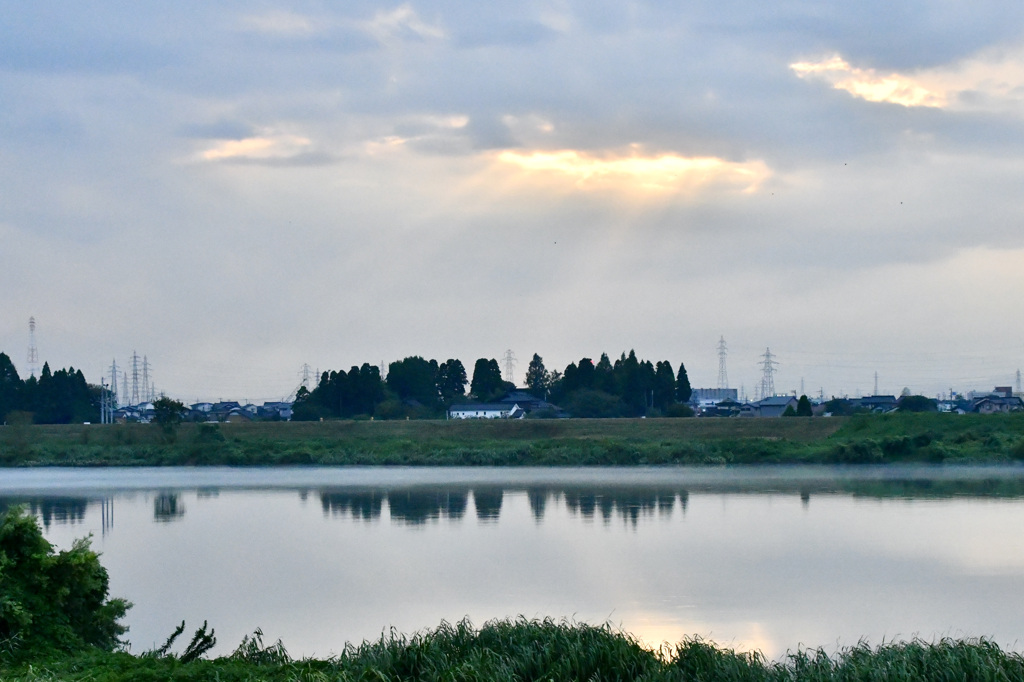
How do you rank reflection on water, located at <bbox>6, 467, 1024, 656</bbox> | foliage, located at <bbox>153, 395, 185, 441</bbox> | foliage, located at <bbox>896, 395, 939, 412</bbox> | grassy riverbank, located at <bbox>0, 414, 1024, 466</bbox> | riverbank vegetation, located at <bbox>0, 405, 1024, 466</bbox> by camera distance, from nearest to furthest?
reflection on water, located at <bbox>6, 467, 1024, 656</bbox>, riverbank vegetation, located at <bbox>0, 405, 1024, 466</bbox>, grassy riverbank, located at <bbox>0, 414, 1024, 466</bbox>, foliage, located at <bbox>153, 395, 185, 441</bbox>, foliage, located at <bbox>896, 395, 939, 412</bbox>

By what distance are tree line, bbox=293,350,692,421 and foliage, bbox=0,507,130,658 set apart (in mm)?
68606

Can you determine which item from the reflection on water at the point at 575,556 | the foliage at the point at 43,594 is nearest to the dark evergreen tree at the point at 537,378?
the reflection on water at the point at 575,556

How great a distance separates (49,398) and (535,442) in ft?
141

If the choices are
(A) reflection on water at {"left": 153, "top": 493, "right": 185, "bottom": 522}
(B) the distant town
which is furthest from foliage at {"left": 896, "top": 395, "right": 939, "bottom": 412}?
(A) reflection on water at {"left": 153, "top": 493, "right": 185, "bottom": 522}

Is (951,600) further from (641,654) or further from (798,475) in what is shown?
(798,475)

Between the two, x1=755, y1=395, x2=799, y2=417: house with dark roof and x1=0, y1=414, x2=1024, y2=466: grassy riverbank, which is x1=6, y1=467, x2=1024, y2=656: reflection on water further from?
x1=755, y1=395, x2=799, y2=417: house with dark roof

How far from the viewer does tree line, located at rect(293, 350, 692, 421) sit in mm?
89500

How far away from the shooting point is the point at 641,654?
1167 centimetres

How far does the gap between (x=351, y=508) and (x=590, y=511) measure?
7201 mm

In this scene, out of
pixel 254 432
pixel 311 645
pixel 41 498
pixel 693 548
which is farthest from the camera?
pixel 254 432

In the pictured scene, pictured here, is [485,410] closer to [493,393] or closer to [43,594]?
[493,393]

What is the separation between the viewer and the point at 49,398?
289ft

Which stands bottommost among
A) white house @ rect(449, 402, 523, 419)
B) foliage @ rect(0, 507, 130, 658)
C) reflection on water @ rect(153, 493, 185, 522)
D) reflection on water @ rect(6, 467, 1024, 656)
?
reflection on water @ rect(6, 467, 1024, 656)

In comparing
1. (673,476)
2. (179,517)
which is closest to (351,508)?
(179,517)
